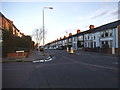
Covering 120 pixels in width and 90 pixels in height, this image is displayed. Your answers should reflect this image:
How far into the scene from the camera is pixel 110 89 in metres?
5.84

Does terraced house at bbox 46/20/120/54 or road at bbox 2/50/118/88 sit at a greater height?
terraced house at bbox 46/20/120/54

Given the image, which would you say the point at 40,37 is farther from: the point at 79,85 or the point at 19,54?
the point at 79,85

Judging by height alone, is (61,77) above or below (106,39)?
below

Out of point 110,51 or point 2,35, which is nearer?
point 2,35

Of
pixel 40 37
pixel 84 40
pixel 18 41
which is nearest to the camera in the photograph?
pixel 18 41

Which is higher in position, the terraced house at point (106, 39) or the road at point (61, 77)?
the terraced house at point (106, 39)

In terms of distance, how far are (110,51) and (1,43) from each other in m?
24.7

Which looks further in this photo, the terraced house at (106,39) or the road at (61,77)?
the terraced house at (106,39)

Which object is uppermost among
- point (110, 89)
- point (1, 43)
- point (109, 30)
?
point (109, 30)

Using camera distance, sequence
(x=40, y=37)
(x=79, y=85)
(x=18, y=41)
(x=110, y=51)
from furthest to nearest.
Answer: (x=40, y=37) → (x=110, y=51) → (x=18, y=41) → (x=79, y=85)

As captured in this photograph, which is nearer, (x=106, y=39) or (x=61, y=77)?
(x=61, y=77)

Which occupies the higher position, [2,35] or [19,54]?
[2,35]

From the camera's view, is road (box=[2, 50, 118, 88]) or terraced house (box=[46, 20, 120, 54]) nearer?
road (box=[2, 50, 118, 88])

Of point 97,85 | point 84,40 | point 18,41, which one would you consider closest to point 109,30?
point 84,40
